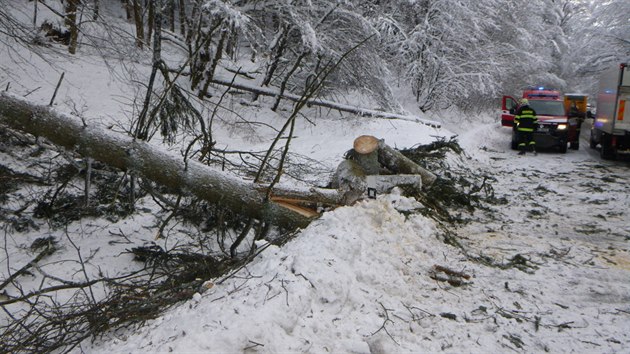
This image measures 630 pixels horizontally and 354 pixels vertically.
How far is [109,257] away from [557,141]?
1246 centimetres

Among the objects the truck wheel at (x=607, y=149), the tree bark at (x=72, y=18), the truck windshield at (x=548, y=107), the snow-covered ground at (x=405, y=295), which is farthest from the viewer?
the truck windshield at (x=548, y=107)

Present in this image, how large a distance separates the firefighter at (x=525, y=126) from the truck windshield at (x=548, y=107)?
3.75ft

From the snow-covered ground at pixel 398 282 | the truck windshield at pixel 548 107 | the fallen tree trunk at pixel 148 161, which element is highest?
the truck windshield at pixel 548 107

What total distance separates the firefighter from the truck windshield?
3.75 ft

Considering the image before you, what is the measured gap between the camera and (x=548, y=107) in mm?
13445

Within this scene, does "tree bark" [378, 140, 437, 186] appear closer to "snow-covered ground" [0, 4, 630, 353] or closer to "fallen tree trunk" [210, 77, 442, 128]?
"snow-covered ground" [0, 4, 630, 353]

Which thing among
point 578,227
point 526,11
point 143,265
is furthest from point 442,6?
point 143,265

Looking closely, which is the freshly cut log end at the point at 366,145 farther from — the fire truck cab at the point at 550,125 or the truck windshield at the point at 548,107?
the truck windshield at the point at 548,107

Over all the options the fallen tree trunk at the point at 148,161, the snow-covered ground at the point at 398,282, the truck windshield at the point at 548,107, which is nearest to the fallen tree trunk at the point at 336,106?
the truck windshield at the point at 548,107

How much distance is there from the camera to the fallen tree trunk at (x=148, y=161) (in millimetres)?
3752

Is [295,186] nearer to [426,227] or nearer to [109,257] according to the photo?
[426,227]

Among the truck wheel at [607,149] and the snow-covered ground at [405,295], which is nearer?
the snow-covered ground at [405,295]

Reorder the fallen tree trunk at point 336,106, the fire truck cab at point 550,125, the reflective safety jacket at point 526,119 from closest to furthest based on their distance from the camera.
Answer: the fallen tree trunk at point 336,106 < the reflective safety jacket at point 526,119 < the fire truck cab at point 550,125

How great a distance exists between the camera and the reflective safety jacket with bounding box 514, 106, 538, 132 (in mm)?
11938
